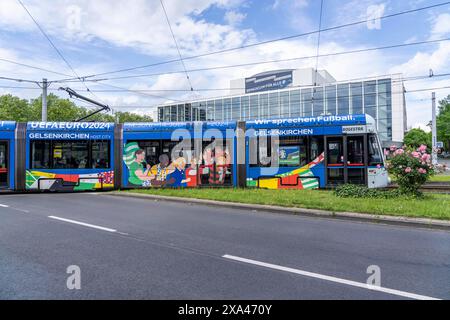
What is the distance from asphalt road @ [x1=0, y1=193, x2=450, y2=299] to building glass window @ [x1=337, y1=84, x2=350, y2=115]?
48196mm

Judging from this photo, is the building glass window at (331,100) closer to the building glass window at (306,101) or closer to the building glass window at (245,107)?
the building glass window at (306,101)

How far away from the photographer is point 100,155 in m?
14.2

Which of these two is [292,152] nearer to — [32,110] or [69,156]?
[69,156]

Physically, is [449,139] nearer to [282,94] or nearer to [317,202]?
[282,94]

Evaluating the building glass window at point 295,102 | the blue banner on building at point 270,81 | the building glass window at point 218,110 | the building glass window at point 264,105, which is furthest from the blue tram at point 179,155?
the blue banner on building at point 270,81

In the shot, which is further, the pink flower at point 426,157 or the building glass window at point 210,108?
the building glass window at point 210,108

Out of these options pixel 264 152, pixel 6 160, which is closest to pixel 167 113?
pixel 6 160

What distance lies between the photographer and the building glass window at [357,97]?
50906 millimetres

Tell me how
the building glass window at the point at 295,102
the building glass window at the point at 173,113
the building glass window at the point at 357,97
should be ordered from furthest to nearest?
the building glass window at the point at 173,113 < the building glass window at the point at 295,102 < the building glass window at the point at 357,97

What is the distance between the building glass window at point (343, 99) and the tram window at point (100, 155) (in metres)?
45.5

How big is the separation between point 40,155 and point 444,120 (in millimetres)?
77310

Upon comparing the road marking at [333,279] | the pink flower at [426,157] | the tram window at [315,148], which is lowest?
the road marking at [333,279]

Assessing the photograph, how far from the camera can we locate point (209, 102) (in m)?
64.4

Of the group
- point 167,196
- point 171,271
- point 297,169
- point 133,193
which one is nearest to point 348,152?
point 297,169
